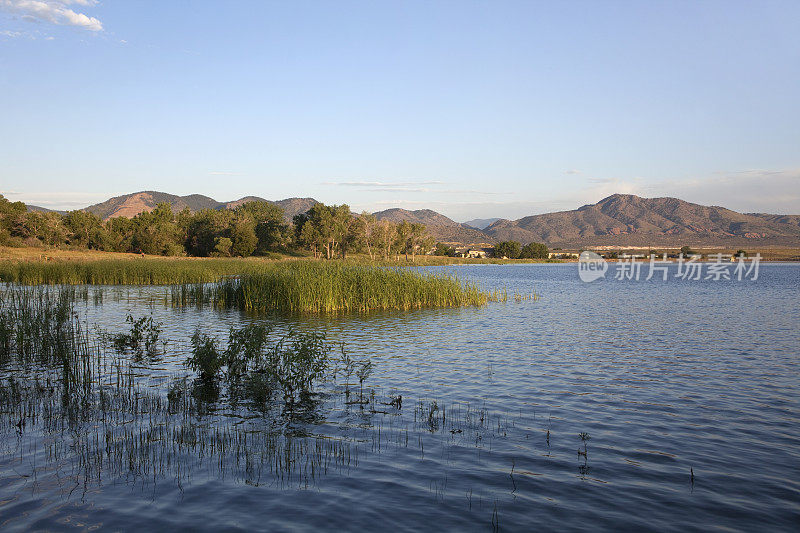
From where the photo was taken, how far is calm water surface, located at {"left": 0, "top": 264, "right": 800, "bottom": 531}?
21.9 ft

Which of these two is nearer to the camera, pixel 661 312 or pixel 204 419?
pixel 204 419

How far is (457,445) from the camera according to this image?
930 centimetres

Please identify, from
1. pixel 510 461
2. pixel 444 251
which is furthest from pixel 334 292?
pixel 444 251

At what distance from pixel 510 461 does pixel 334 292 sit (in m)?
21.7

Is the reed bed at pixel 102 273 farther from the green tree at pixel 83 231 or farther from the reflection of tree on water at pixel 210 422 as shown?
the green tree at pixel 83 231

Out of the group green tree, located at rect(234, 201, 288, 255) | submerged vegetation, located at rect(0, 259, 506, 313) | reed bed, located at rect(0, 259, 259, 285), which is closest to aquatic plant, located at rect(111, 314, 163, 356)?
submerged vegetation, located at rect(0, 259, 506, 313)

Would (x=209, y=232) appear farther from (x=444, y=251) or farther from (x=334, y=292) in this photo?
(x=444, y=251)

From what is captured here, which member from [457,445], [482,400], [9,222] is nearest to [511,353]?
[482,400]

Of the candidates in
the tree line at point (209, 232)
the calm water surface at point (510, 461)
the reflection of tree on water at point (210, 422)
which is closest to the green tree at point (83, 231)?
the tree line at point (209, 232)

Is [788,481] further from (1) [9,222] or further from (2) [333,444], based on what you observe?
(1) [9,222]

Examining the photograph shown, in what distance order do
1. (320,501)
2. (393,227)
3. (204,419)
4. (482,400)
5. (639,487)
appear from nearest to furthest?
(320,501), (639,487), (204,419), (482,400), (393,227)

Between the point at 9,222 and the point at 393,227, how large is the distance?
2749 inches

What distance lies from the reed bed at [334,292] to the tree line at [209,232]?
42272mm

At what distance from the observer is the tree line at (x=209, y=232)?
8569 cm
